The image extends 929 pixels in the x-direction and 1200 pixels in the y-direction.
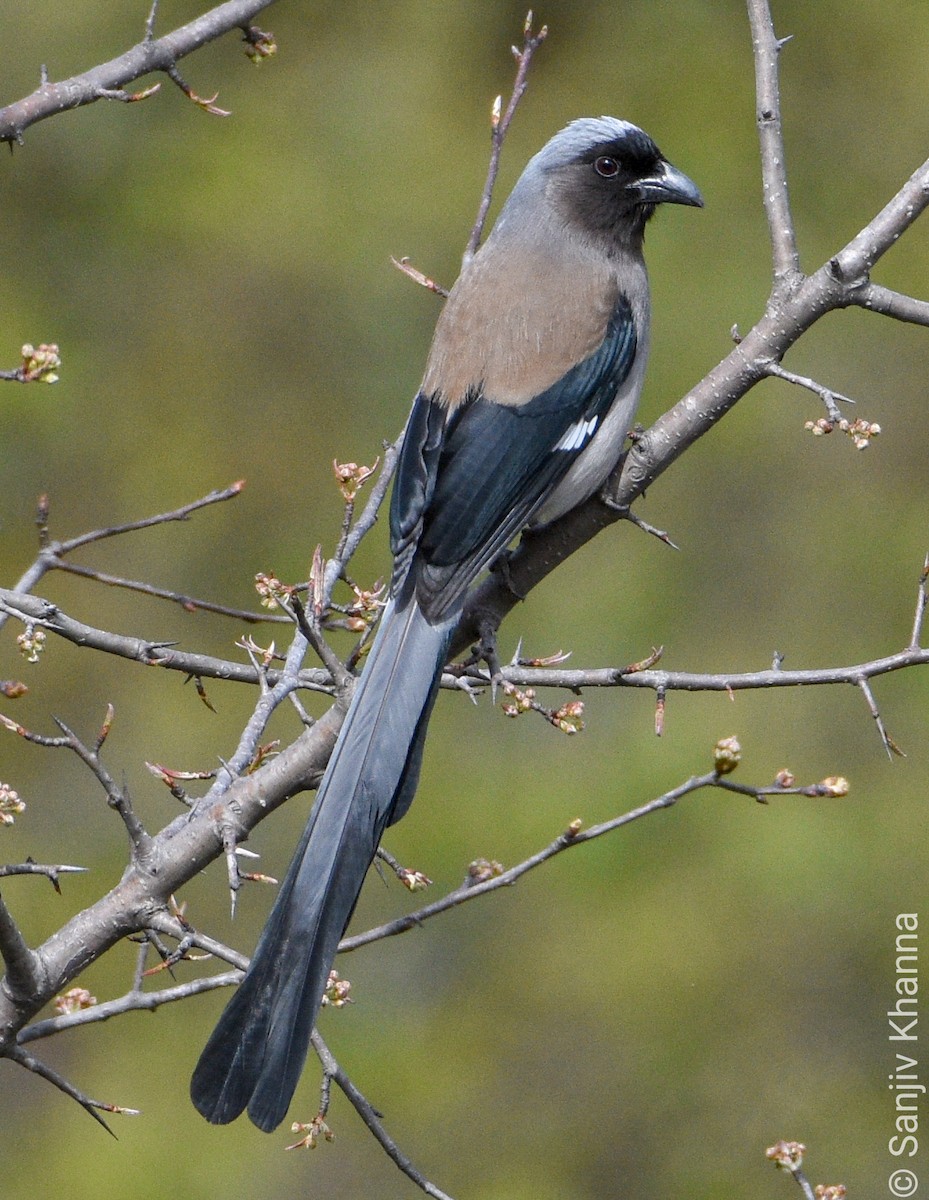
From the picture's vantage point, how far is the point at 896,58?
830 centimetres

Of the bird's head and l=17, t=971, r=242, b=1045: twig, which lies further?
the bird's head

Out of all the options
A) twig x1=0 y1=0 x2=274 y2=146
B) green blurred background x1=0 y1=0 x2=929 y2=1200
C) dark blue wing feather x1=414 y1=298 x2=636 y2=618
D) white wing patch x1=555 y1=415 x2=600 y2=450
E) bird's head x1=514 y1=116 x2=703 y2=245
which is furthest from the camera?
green blurred background x1=0 y1=0 x2=929 y2=1200

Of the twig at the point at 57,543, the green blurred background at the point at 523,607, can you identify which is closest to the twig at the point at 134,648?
the twig at the point at 57,543

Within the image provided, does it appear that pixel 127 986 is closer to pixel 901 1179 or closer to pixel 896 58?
pixel 901 1179

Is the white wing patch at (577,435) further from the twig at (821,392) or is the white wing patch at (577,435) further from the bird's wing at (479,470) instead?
the twig at (821,392)

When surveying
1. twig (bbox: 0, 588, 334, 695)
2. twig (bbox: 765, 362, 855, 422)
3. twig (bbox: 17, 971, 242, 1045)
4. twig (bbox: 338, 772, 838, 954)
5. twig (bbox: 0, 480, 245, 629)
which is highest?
twig (bbox: 0, 480, 245, 629)

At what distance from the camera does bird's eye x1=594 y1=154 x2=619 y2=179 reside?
14.6ft

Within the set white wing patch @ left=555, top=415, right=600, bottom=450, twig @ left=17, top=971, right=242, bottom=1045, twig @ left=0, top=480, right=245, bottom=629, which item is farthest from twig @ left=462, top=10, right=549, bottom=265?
twig @ left=17, top=971, right=242, bottom=1045

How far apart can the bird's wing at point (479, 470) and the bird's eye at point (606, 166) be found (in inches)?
32.7

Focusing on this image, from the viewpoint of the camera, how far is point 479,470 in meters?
3.60

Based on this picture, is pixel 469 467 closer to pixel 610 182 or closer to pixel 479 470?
pixel 479 470

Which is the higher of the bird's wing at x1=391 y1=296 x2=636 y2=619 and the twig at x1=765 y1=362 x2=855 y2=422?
the bird's wing at x1=391 y1=296 x2=636 y2=619

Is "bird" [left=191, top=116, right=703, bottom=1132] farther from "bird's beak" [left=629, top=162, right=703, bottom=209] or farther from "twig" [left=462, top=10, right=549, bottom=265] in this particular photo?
"twig" [left=462, top=10, right=549, bottom=265]

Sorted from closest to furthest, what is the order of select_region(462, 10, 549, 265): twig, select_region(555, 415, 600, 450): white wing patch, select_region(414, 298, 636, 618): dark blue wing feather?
select_region(462, 10, 549, 265): twig → select_region(414, 298, 636, 618): dark blue wing feather → select_region(555, 415, 600, 450): white wing patch
